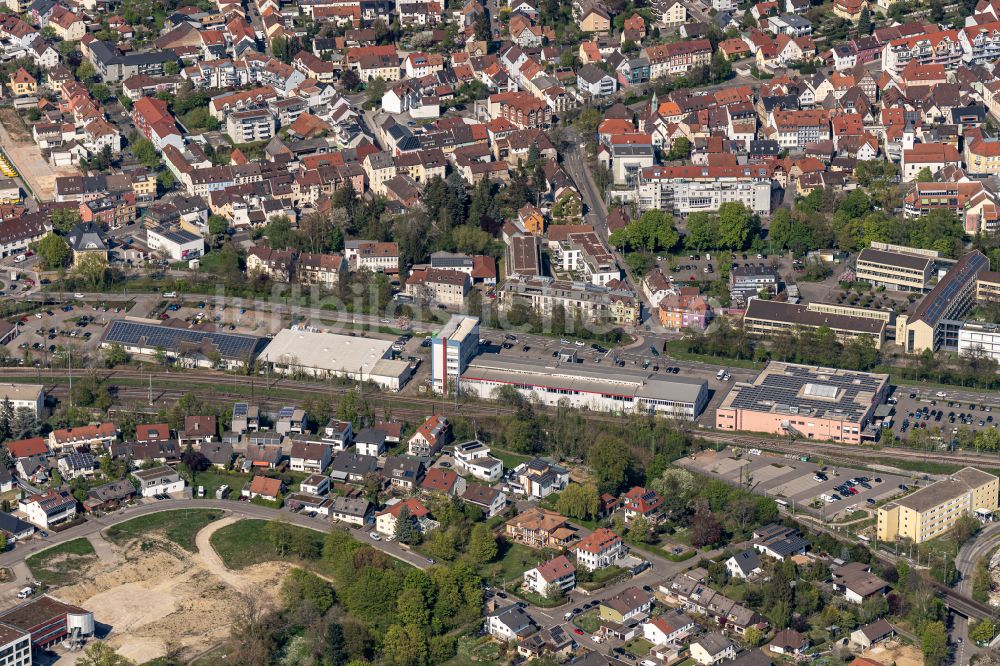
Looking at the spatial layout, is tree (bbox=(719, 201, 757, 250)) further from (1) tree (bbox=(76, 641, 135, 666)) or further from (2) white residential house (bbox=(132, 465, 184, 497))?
(1) tree (bbox=(76, 641, 135, 666))

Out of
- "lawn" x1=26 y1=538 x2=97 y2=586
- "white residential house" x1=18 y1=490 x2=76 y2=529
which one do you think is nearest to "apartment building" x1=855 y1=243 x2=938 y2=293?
"white residential house" x1=18 y1=490 x2=76 y2=529

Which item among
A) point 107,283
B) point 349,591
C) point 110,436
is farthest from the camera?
point 107,283

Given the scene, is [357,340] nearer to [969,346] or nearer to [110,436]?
[110,436]

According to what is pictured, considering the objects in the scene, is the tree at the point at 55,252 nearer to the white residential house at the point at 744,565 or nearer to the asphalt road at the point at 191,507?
the asphalt road at the point at 191,507

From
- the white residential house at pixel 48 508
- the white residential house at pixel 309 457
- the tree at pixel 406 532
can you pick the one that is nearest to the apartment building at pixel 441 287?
the white residential house at pixel 309 457

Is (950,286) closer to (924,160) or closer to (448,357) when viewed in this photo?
(924,160)

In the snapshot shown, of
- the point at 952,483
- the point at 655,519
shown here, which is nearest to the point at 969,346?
Result: the point at 952,483

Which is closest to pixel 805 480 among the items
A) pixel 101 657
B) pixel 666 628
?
pixel 666 628
